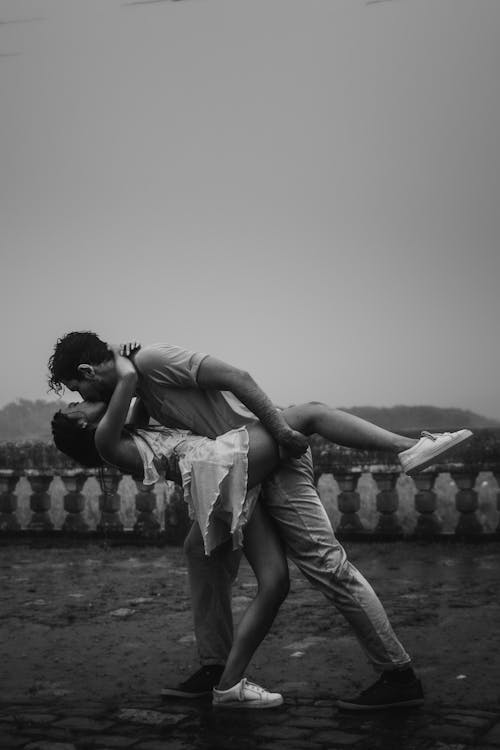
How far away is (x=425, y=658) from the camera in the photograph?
505 cm


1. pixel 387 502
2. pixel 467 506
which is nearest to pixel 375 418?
pixel 387 502

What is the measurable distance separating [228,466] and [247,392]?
276 millimetres

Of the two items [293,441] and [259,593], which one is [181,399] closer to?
[293,441]

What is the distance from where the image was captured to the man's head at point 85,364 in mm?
4199

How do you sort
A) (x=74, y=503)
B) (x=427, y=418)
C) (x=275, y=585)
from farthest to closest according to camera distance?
(x=427, y=418) → (x=74, y=503) → (x=275, y=585)

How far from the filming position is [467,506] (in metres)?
8.67

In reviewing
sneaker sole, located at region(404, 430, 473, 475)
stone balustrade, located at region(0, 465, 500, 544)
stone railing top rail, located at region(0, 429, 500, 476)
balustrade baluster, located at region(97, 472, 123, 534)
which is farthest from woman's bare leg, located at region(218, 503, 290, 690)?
balustrade baluster, located at region(97, 472, 123, 534)

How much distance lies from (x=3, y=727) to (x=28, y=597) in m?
2.90

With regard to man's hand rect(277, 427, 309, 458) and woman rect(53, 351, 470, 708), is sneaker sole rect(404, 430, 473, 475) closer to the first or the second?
woman rect(53, 351, 470, 708)

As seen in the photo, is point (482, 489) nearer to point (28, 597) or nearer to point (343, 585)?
point (28, 597)

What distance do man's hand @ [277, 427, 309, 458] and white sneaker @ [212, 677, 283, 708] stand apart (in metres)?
0.89

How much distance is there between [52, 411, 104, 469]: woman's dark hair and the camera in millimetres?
4277

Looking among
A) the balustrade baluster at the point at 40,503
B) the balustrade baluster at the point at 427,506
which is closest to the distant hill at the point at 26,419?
the balustrade baluster at the point at 40,503

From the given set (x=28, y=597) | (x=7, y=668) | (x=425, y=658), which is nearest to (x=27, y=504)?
(x=28, y=597)
